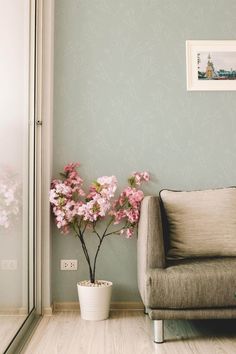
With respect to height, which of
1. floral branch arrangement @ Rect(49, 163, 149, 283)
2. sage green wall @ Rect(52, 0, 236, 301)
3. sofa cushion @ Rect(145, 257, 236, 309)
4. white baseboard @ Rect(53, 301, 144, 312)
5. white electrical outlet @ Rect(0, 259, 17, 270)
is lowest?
white baseboard @ Rect(53, 301, 144, 312)

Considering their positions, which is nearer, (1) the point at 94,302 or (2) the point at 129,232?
(1) the point at 94,302

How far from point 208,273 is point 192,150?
111 cm

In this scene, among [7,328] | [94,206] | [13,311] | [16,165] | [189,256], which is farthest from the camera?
[94,206]

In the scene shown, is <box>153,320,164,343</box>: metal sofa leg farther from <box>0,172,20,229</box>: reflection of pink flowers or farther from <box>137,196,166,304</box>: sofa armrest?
<box>0,172,20,229</box>: reflection of pink flowers

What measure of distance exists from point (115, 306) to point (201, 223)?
89cm

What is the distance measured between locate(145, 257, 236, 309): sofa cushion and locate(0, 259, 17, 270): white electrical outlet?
2.35ft

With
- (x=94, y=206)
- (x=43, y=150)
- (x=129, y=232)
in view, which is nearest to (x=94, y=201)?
(x=94, y=206)

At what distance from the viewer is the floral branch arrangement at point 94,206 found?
9.52ft

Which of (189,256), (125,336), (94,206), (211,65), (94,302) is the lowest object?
(125,336)

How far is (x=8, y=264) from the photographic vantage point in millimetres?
2174

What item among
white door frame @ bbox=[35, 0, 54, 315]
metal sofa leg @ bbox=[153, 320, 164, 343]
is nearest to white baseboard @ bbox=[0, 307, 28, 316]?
white door frame @ bbox=[35, 0, 54, 315]

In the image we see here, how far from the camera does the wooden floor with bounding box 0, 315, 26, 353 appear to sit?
1994mm

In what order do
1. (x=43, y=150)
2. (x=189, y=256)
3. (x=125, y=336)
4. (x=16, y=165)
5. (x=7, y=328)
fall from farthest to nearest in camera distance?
(x=43, y=150) → (x=189, y=256) → (x=125, y=336) → (x=16, y=165) → (x=7, y=328)

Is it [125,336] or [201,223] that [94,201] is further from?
[125,336]
